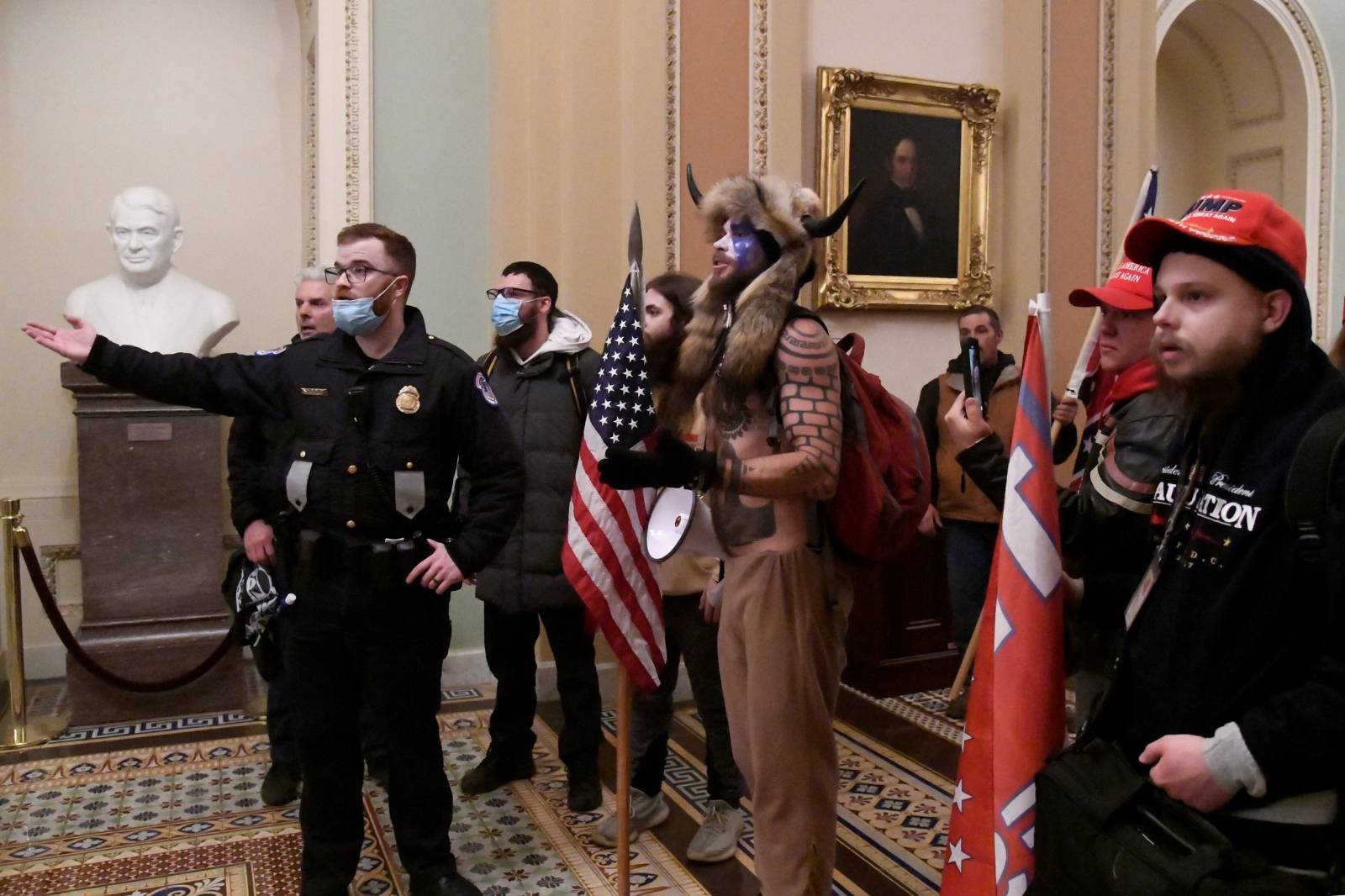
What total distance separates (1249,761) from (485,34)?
5.31 metres

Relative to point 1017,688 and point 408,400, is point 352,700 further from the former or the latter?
point 1017,688

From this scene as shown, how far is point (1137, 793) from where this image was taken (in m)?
1.65

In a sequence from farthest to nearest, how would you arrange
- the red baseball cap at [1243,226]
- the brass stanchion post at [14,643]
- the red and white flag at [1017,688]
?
the brass stanchion post at [14,643]
the red and white flag at [1017,688]
the red baseball cap at [1243,226]

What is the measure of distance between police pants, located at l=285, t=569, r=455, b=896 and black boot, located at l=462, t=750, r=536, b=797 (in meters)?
1.01

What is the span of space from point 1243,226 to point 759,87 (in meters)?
4.30

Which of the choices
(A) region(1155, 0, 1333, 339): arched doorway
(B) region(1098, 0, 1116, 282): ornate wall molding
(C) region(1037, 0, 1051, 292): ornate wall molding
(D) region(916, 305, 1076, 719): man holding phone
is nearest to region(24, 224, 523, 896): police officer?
(D) region(916, 305, 1076, 719): man holding phone

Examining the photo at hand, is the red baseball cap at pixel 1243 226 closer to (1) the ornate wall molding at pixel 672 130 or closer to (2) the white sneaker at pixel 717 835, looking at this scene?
(2) the white sneaker at pixel 717 835

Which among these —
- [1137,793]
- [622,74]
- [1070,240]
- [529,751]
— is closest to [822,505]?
[1137,793]

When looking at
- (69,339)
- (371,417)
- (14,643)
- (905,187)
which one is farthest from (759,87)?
(14,643)

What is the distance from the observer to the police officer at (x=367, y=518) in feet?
9.68

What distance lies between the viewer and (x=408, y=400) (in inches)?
119

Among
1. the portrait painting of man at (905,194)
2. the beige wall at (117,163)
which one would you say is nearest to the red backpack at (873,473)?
the portrait painting of man at (905,194)

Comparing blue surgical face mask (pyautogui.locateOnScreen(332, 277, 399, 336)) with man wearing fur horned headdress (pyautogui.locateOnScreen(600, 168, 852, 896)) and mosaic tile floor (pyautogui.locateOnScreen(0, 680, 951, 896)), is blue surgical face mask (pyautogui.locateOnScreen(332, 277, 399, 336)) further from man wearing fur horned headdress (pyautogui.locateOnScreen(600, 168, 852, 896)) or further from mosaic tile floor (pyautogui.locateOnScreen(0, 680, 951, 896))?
mosaic tile floor (pyautogui.locateOnScreen(0, 680, 951, 896))

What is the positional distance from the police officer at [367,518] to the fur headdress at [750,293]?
82 centimetres
